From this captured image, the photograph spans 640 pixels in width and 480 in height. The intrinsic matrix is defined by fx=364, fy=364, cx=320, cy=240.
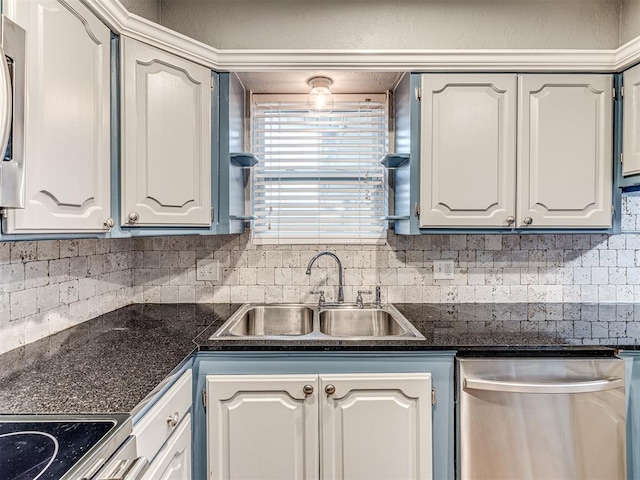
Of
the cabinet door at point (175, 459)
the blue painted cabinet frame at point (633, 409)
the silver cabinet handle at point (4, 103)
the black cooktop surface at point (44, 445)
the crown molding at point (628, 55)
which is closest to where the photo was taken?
the black cooktop surface at point (44, 445)

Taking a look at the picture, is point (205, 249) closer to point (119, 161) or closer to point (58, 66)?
point (119, 161)

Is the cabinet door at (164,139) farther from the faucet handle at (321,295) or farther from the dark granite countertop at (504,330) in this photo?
the faucet handle at (321,295)

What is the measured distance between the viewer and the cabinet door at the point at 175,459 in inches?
42.4

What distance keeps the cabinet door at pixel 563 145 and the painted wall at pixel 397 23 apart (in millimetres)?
517

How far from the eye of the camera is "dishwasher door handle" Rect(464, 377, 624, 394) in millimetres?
1363

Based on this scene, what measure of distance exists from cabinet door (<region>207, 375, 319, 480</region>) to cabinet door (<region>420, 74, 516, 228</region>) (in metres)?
1.02

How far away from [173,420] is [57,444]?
0.46 m

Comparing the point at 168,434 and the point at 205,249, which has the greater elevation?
the point at 205,249

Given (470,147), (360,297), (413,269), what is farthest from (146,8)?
(413,269)

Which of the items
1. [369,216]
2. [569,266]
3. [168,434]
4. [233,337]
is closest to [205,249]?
[233,337]

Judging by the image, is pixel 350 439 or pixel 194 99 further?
pixel 194 99

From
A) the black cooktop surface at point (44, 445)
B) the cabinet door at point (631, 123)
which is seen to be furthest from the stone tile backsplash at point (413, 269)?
the black cooktop surface at point (44, 445)

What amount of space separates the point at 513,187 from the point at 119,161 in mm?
1697

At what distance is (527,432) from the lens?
1.38m
